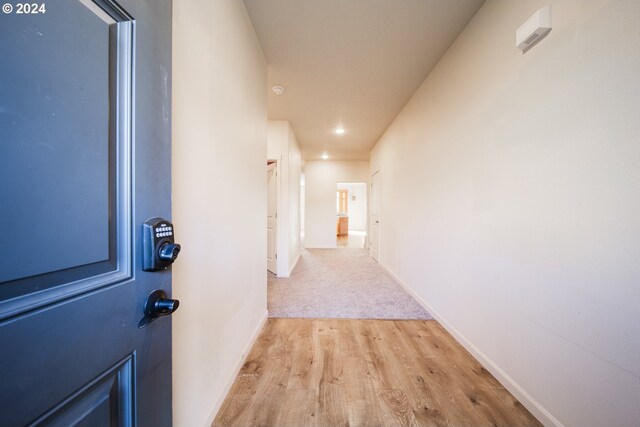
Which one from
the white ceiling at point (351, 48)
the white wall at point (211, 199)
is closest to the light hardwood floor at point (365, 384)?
the white wall at point (211, 199)

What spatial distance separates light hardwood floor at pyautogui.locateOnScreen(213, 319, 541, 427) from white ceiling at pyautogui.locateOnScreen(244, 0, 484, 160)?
262cm

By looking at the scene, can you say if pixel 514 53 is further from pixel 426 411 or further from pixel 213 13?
pixel 426 411

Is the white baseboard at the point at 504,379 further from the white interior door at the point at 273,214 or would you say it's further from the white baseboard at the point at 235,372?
the white interior door at the point at 273,214

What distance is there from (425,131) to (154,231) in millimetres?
2868

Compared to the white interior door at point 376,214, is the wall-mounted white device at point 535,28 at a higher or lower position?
higher

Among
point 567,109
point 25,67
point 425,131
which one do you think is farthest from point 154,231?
point 425,131

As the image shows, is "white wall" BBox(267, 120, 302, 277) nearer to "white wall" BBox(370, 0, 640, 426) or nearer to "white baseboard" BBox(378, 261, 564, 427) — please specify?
"white baseboard" BBox(378, 261, 564, 427)

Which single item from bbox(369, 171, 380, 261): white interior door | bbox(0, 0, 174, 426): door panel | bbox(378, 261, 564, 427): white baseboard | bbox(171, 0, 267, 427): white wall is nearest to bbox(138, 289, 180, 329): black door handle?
bbox(0, 0, 174, 426): door panel

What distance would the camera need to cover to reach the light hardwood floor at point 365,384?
4.17 feet

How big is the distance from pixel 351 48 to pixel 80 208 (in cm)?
240

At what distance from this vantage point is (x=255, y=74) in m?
1.99

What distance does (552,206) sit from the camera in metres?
1.21

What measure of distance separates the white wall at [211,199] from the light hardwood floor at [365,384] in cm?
21

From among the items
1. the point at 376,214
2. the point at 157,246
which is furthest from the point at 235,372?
the point at 376,214
